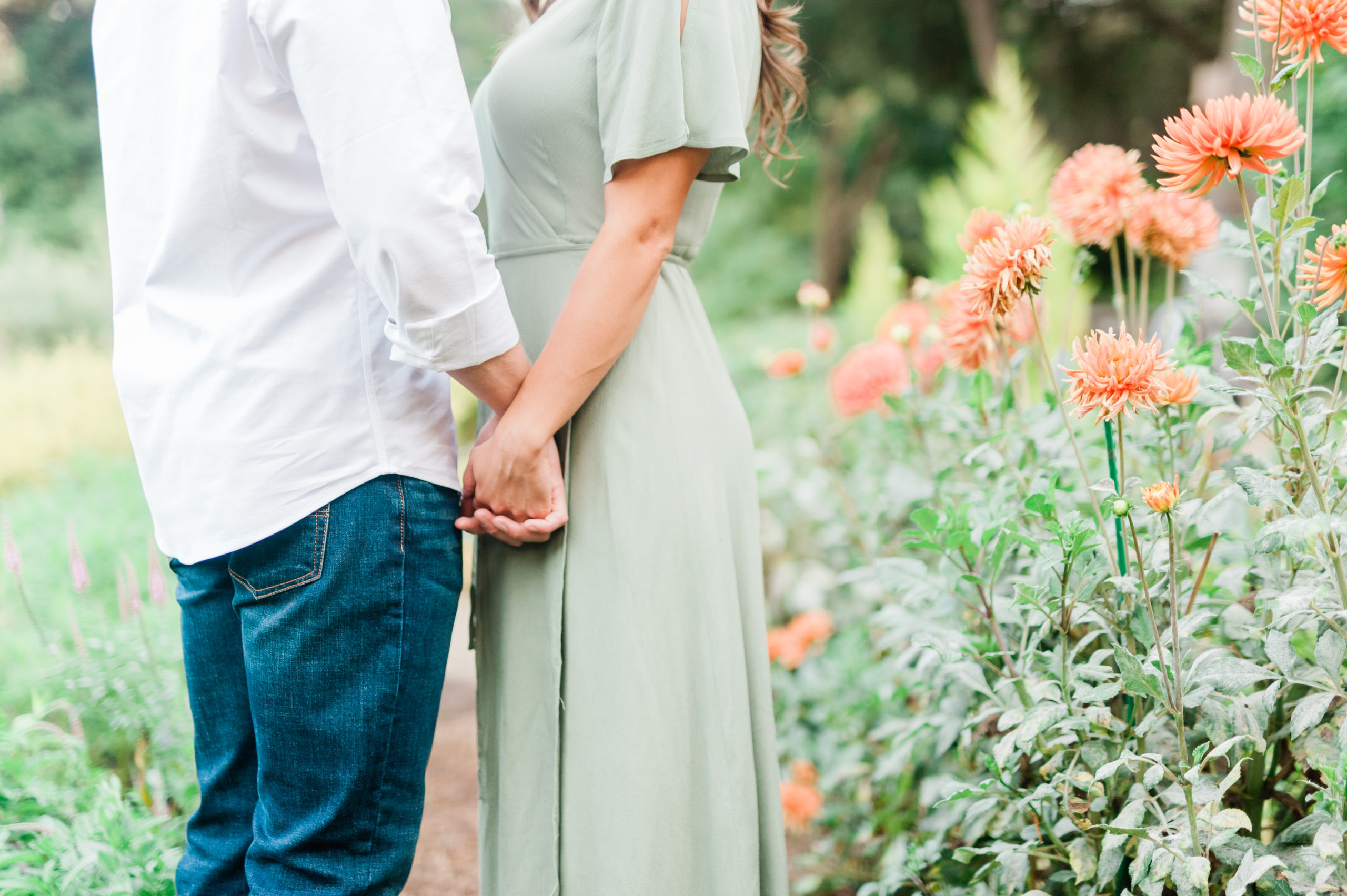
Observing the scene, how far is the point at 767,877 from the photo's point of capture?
1277mm

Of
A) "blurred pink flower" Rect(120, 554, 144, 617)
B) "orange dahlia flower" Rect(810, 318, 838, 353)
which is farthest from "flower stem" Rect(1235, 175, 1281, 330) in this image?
"blurred pink flower" Rect(120, 554, 144, 617)

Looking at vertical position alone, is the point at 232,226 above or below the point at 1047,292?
below

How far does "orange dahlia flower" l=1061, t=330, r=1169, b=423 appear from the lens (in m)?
0.94

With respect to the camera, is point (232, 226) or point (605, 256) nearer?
point (232, 226)

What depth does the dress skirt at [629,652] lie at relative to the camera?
3.68 ft

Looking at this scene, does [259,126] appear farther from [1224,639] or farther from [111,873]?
[1224,639]

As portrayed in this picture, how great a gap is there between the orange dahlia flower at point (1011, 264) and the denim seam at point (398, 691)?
0.72m

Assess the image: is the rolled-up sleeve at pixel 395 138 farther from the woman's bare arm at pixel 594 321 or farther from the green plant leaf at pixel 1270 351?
the green plant leaf at pixel 1270 351

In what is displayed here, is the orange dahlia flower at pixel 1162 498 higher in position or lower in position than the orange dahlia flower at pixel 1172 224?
lower

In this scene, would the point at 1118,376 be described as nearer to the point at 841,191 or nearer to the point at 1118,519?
the point at 1118,519

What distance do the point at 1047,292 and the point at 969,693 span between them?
1.76 metres

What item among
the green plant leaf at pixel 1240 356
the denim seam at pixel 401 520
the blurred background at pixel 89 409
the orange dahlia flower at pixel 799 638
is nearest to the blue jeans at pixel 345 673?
the denim seam at pixel 401 520

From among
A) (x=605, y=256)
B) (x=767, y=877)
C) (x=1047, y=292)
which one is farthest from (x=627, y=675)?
(x=1047, y=292)

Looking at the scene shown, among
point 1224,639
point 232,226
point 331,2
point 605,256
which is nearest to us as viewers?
point 331,2
